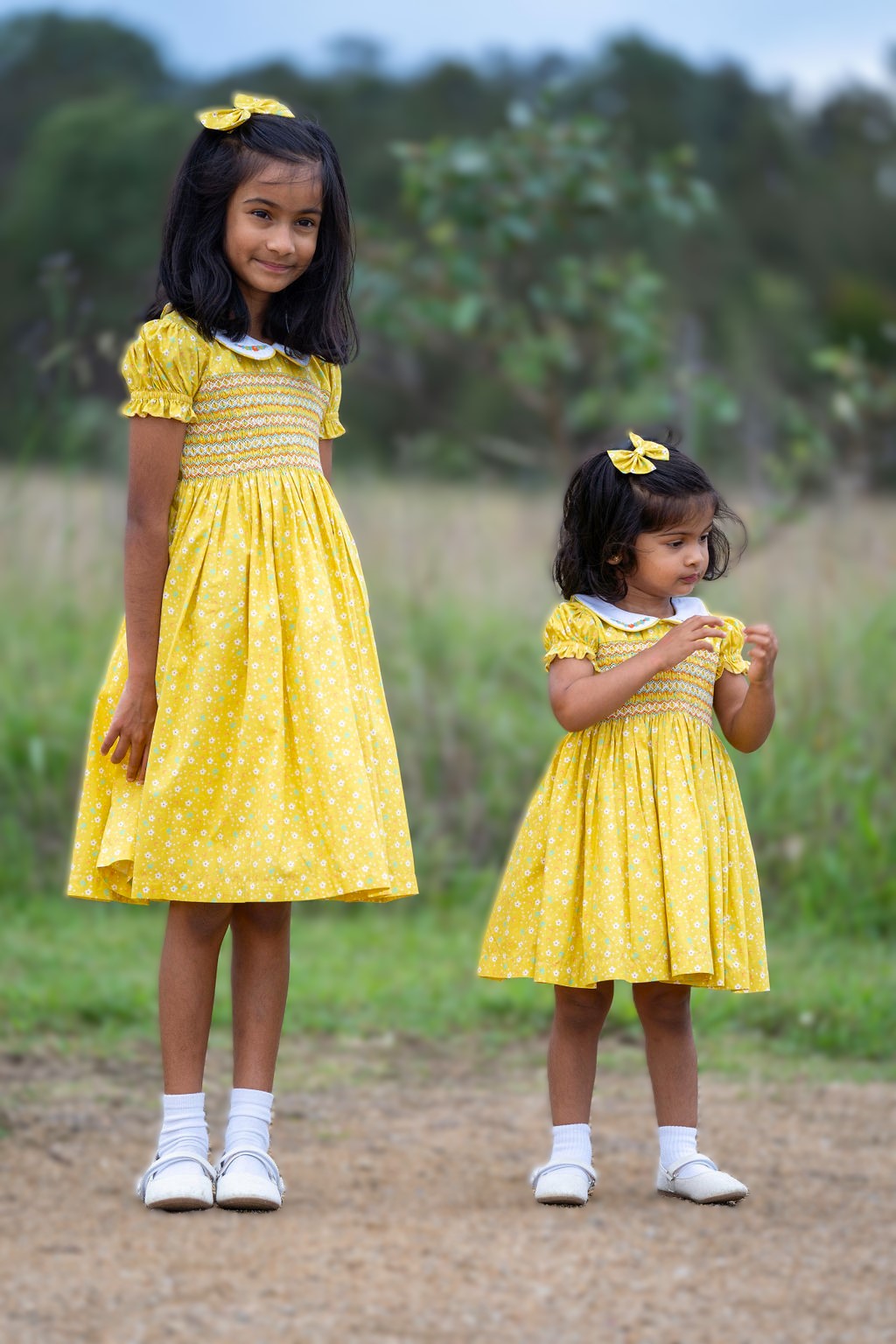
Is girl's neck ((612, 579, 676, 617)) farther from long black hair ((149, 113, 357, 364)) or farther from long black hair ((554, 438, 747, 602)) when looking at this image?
long black hair ((149, 113, 357, 364))

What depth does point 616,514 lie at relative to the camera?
2.53 m

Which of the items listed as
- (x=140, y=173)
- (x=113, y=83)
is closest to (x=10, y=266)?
(x=140, y=173)

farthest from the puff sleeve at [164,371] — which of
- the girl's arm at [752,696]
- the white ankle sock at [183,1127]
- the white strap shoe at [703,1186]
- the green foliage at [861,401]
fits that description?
the green foliage at [861,401]

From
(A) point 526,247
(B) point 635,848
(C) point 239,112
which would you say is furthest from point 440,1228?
(A) point 526,247

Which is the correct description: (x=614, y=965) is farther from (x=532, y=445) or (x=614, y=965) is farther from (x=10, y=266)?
(x=10, y=266)

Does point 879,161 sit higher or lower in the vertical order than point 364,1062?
higher

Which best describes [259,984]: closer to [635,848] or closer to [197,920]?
[197,920]

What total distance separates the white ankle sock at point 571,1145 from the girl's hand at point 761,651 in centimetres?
76

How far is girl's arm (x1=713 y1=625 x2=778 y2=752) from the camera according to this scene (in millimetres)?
2428

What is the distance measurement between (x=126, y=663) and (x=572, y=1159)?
104cm

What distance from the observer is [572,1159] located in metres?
2.46

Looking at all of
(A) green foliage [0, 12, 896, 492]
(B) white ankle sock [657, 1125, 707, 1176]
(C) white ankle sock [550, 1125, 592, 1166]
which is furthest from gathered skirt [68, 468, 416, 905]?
(A) green foliage [0, 12, 896, 492]

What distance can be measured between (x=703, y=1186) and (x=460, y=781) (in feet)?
11.4

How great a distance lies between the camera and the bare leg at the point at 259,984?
2489 millimetres
